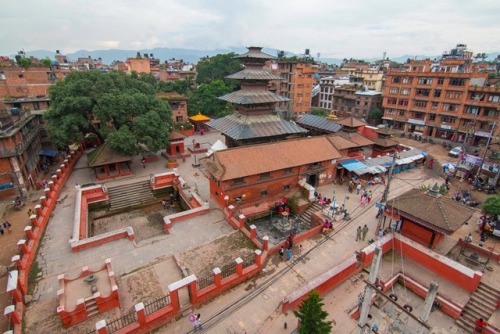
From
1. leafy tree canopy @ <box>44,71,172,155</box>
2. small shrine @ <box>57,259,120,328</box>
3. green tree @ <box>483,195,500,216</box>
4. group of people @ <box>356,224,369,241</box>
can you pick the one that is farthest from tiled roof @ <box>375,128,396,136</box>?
small shrine @ <box>57,259,120,328</box>

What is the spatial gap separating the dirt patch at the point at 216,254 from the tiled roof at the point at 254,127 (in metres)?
10.8

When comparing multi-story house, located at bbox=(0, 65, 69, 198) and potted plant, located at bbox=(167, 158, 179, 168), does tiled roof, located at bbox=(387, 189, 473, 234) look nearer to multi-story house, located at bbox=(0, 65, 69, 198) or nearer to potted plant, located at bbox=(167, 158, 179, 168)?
potted plant, located at bbox=(167, 158, 179, 168)

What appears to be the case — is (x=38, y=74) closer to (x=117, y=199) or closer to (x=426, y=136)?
(x=117, y=199)

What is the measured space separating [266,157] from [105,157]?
1778 cm

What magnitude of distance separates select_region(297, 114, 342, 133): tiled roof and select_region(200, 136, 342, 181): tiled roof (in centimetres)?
812

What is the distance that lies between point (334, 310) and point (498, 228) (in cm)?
1549

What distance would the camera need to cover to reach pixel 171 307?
12.9m

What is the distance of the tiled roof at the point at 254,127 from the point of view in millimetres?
26062

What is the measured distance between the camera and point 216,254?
17.1 metres

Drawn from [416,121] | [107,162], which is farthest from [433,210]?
[416,121]

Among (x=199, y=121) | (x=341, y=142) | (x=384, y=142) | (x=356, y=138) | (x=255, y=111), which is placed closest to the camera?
(x=255, y=111)

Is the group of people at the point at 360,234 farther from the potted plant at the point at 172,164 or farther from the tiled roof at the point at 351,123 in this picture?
the potted plant at the point at 172,164

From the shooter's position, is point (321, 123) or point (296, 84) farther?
point (296, 84)

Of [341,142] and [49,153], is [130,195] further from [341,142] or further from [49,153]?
[341,142]
